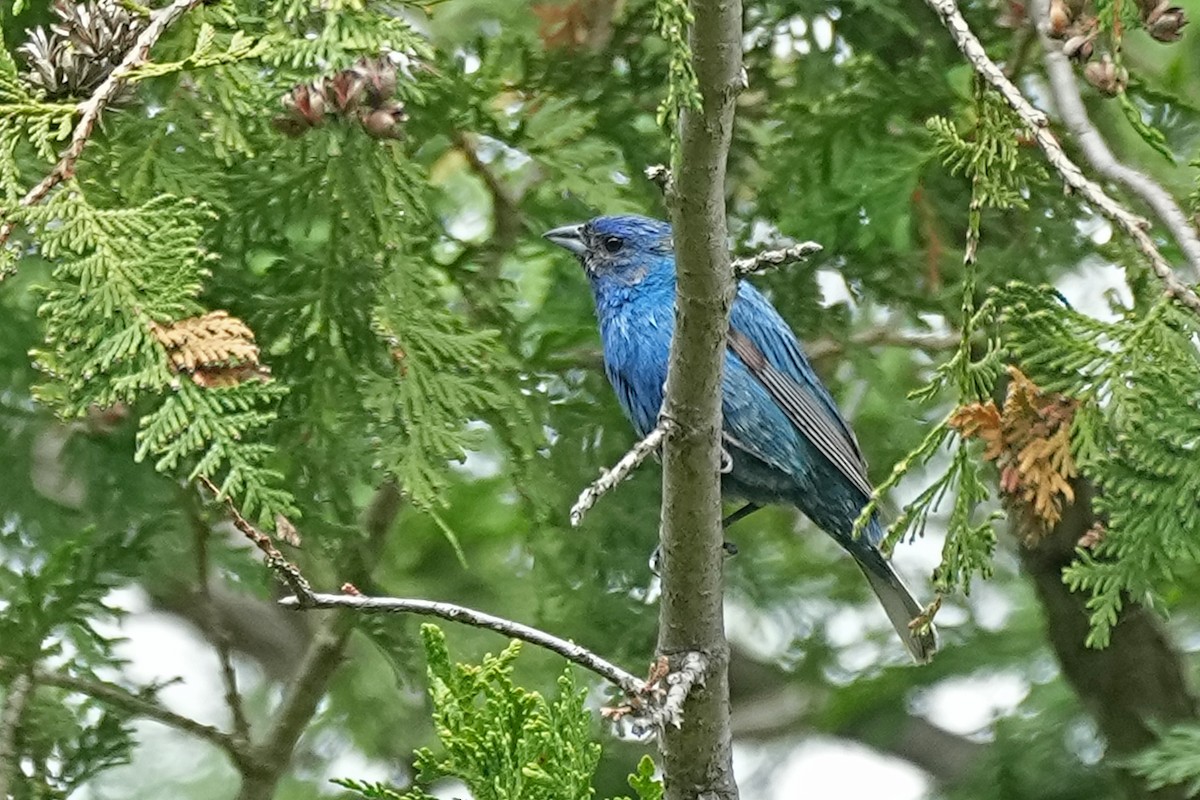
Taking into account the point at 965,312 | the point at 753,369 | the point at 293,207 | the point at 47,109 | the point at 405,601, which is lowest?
the point at 405,601

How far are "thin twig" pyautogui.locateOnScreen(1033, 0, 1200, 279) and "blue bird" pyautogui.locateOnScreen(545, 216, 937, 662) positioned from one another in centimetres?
133

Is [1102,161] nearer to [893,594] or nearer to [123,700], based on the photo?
[893,594]

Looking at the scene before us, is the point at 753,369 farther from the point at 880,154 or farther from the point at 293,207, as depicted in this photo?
the point at 293,207

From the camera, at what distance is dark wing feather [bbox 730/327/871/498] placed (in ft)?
17.2

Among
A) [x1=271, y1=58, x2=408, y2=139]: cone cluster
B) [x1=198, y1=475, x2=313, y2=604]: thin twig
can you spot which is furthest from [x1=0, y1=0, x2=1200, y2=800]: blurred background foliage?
[x1=198, y1=475, x2=313, y2=604]: thin twig

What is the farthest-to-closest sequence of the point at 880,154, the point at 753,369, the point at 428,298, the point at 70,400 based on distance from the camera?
the point at 753,369 → the point at 880,154 → the point at 428,298 → the point at 70,400

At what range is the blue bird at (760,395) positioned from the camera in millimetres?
5164

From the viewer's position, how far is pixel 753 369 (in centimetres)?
524

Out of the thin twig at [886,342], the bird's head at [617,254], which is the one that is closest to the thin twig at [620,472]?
the bird's head at [617,254]

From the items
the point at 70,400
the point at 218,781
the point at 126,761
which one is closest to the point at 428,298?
the point at 70,400

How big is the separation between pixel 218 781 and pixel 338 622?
3778 mm

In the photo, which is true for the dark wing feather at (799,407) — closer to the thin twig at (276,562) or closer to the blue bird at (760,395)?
the blue bird at (760,395)

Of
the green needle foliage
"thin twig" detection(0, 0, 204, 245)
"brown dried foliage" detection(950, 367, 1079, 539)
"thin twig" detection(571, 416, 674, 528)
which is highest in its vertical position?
"thin twig" detection(0, 0, 204, 245)

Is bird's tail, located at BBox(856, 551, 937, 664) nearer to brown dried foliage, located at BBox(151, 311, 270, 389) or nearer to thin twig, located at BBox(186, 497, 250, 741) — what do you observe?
thin twig, located at BBox(186, 497, 250, 741)
